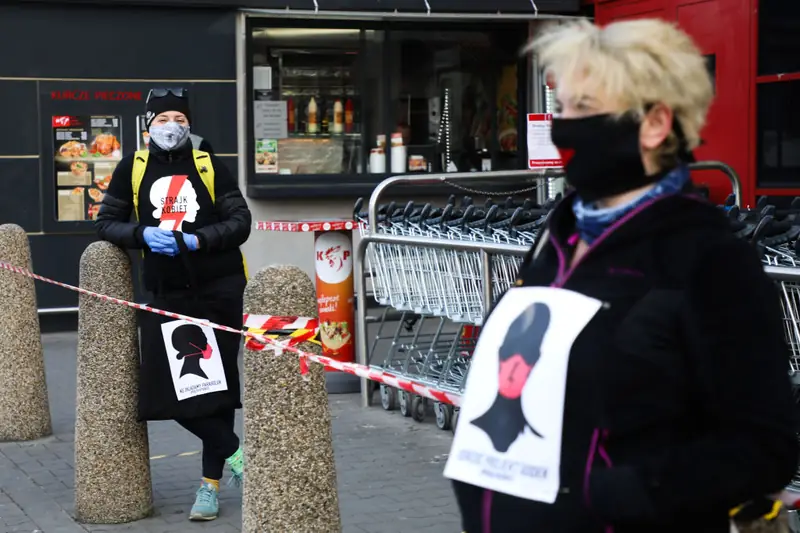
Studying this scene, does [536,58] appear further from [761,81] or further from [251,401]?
[761,81]

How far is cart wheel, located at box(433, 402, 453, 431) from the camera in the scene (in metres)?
8.36

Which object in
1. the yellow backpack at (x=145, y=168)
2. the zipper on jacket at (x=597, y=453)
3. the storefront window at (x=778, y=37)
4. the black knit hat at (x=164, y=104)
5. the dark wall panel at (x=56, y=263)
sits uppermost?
the storefront window at (x=778, y=37)

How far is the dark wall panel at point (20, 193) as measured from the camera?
13234 millimetres

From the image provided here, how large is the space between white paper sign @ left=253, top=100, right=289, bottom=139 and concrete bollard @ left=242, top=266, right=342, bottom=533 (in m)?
9.73

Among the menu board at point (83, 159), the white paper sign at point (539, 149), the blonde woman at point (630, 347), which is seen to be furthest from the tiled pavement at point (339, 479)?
the menu board at point (83, 159)

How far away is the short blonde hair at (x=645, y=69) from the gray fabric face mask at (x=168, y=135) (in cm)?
408

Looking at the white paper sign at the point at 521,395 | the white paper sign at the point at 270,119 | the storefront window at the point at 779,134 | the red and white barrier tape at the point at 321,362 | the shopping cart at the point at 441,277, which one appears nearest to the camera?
the white paper sign at the point at 521,395

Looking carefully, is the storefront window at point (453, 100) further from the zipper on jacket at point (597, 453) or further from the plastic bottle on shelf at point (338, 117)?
the zipper on jacket at point (597, 453)

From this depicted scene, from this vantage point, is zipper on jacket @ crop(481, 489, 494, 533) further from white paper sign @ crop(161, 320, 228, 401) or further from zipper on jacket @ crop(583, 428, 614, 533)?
white paper sign @ crop(161, 320, 228, 401)

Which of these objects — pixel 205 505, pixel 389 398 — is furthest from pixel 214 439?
pixel 389 398

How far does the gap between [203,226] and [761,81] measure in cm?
825

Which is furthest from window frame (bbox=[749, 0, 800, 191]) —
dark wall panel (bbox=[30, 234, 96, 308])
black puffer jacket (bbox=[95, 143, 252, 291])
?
black puffer jacket (bbox=[95, 143, 252, 291])

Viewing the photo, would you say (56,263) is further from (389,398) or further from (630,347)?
(630,347)

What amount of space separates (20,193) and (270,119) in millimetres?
2913
